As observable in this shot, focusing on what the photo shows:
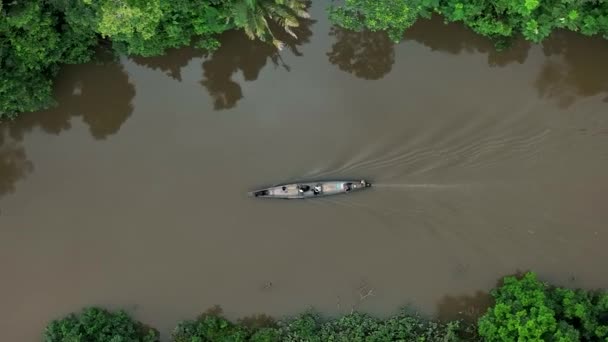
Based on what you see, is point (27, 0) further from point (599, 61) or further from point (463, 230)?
point (599, 61)

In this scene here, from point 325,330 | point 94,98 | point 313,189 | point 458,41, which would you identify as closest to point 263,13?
point 313,189

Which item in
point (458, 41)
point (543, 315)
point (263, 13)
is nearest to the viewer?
point (543, 315)

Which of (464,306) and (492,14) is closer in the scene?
(492,14)

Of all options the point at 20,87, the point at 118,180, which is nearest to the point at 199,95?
the point at 118,180

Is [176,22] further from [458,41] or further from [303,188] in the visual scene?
[458,41]

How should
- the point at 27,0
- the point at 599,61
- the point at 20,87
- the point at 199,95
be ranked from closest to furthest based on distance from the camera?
the point at 27,0 → the point at 20,87 → the point at 599,61 → the point at 199,95
